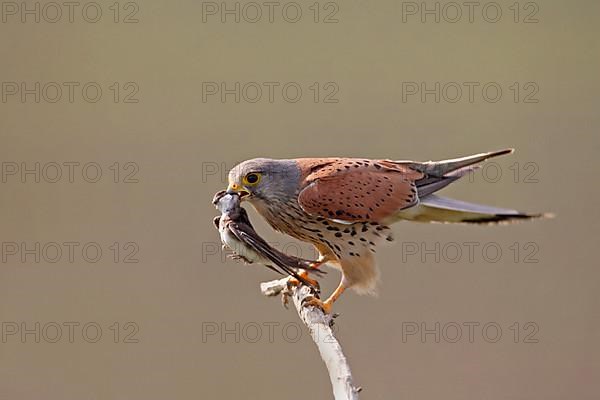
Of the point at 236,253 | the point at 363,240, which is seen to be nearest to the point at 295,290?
the point at 363,240

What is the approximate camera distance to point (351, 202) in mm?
2551

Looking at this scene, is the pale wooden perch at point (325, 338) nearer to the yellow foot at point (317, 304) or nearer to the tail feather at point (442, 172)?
the yellow foot at point (317, 304)

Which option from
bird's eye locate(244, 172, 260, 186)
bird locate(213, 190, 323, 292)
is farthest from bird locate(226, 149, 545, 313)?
bird locate(213, 190, 323, 292)

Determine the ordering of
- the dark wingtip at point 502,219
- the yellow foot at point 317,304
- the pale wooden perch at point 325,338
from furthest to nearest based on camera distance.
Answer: the yellow foot at point 317,304, the dark wingtip at point 502,219, the pale wooden perch at point 325,338

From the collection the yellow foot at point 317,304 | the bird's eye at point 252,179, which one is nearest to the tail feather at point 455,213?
the yellow foot at point 317,304

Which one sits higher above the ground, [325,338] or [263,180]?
[263,180]

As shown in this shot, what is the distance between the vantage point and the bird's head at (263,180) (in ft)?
8.19

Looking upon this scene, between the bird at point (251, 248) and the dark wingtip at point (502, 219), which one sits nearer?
the bird at point (251, 248)

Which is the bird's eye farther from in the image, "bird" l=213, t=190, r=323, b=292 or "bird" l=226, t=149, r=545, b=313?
"bird" l=213, t=190, r=323, b=292

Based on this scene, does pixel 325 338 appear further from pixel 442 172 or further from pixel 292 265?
pixel 442 172

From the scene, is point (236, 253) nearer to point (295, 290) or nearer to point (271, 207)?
point (271, 207)

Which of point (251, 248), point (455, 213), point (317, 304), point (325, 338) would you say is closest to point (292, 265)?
point (251, 248)

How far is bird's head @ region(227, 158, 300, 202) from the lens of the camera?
8.19 feet

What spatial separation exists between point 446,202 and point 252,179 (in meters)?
0.59
